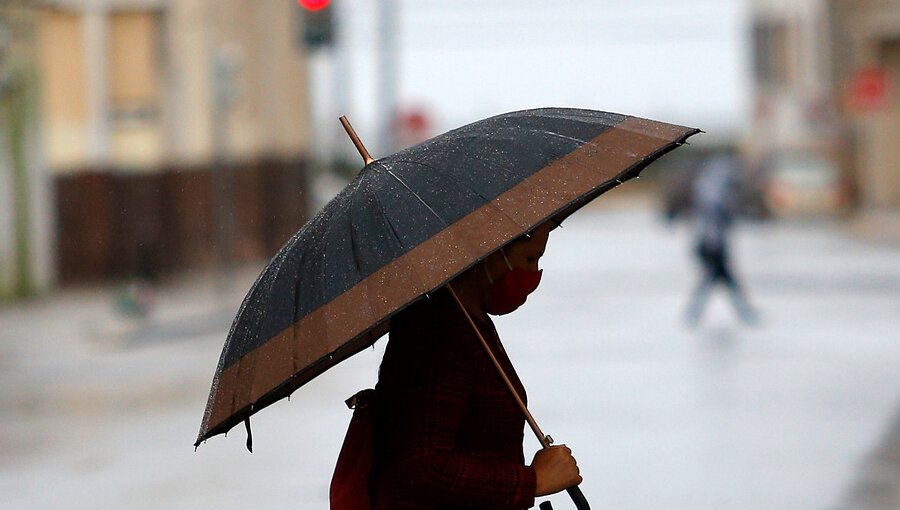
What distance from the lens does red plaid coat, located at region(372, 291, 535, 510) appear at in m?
2.94

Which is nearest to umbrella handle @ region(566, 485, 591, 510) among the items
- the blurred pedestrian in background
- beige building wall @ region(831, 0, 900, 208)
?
the blurred pedestrian in background

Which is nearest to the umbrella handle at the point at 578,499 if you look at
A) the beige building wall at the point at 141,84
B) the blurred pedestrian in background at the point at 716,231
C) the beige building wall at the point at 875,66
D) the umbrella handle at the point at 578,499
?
the umbrella handle at the point at 578,499

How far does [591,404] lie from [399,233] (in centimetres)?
830

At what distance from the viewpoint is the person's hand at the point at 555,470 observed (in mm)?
3094

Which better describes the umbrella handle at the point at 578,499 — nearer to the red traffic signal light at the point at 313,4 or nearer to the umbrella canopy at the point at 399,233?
the umbrella canopy at the point at 399,233

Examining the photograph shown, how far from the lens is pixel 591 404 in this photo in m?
11.2

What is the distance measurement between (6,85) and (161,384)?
1120 cm

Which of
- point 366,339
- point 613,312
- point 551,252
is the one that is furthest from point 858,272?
point 366,339

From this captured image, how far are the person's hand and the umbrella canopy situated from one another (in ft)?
1.37

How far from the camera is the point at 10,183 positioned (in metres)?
23.7

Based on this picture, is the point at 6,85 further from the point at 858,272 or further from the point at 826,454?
the point at 826,454

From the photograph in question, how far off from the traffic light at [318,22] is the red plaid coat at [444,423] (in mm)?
12123

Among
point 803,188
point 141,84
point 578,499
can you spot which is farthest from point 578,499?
point 803,188

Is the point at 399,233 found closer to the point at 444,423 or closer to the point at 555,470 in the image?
the point at 444,423
